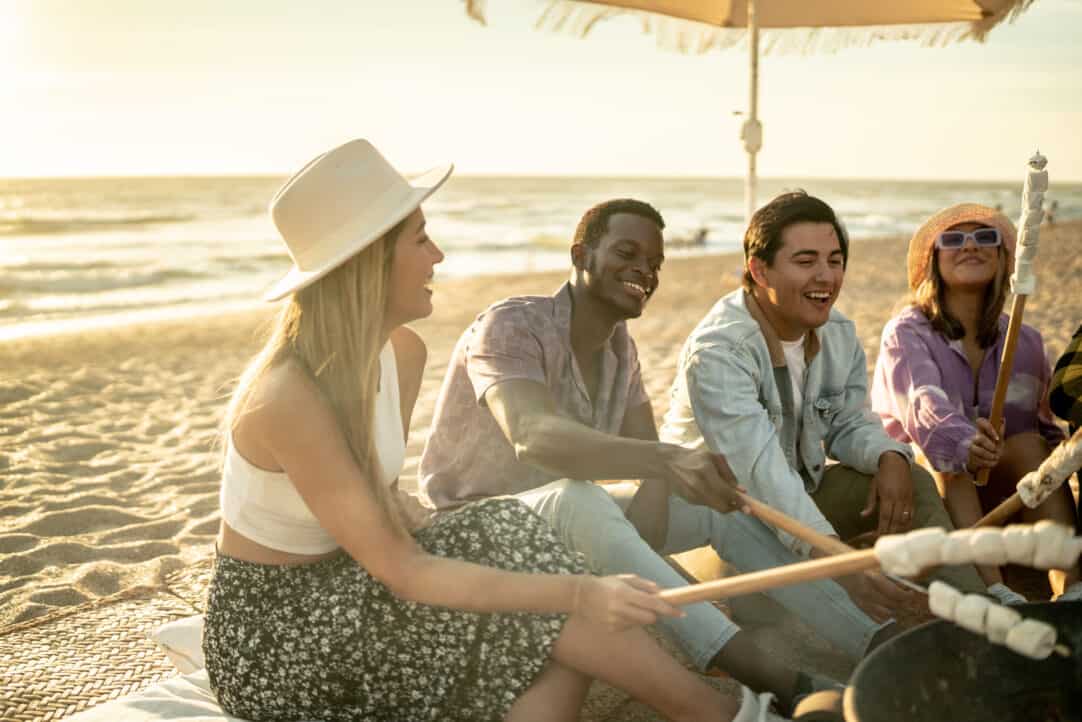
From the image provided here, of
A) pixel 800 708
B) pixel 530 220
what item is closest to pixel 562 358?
pixel 800 708

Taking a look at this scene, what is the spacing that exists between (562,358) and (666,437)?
1.75 ft

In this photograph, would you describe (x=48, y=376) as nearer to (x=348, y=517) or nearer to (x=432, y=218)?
(x=348, y=517)

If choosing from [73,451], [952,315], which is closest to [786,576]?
[952,315]

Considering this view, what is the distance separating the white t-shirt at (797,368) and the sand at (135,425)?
5.63ft

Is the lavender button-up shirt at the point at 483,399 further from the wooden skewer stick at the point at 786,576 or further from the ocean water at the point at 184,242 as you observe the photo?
the wooden skewer stick at the point at 786,576

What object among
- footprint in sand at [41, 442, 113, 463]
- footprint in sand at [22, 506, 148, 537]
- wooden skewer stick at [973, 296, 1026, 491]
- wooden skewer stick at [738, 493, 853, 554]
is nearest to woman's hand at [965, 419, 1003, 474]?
wooden skewer stick at [973, 296, 1026, 491]

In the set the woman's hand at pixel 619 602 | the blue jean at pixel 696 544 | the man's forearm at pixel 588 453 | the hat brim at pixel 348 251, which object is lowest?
the blue jean at pixel 696 544

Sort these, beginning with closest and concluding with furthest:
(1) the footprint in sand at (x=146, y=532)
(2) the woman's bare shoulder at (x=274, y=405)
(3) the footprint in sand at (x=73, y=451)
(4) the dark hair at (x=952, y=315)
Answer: (2) the woman's bare shoulder at (x=274, y=405), (4) the dark hair at (x=952, y=315), (1) the footprint in sand at (x=146, y=532), (3) the footprint in sand at (x=73, y=451)

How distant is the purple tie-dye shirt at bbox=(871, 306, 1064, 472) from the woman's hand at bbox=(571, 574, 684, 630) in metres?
1.78

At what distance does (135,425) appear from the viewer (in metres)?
6.19

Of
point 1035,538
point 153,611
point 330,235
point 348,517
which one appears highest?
point 330,235

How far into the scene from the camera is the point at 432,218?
32750 millimetres

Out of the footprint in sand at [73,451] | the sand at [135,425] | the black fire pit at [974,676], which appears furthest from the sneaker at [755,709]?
the footprint in sand at [73,451]

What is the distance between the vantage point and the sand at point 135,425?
3.89 m
